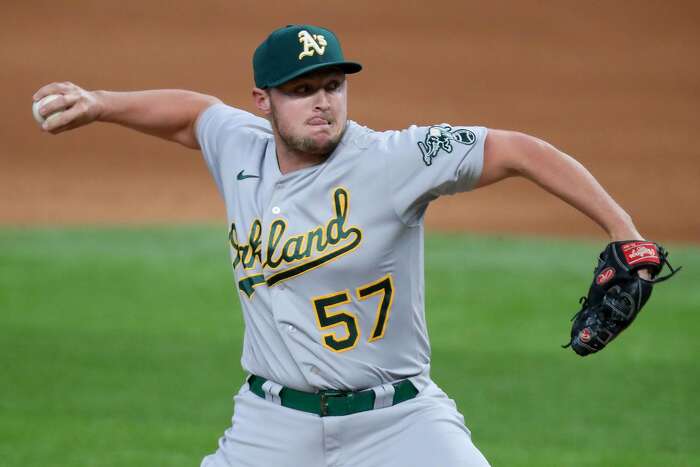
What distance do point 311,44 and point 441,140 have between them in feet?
1.99

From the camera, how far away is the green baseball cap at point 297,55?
4445 mm

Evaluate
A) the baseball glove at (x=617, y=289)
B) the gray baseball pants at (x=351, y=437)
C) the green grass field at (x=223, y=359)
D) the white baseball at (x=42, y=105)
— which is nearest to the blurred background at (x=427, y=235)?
the green grass field at (x=223, y=359)

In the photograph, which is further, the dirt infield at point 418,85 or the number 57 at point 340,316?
the dirt infield at point 418,85

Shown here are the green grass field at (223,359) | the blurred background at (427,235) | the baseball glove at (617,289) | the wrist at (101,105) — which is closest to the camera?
the baseball glove at (617,289)

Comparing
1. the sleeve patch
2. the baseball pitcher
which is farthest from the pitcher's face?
the sleeve patch

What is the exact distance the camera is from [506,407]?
8273 mm

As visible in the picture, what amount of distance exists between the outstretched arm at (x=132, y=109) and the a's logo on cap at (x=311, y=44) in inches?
31.1

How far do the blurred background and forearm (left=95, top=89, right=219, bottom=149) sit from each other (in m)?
2.62

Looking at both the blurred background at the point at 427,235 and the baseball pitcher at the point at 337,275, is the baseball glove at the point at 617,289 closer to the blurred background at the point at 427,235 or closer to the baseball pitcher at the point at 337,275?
the baseball pitcher at the point at 337,275

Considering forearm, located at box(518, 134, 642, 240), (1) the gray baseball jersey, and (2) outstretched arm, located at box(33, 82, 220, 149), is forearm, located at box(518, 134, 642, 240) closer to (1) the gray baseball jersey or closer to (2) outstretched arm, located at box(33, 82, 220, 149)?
(1) the gray baseball jersey

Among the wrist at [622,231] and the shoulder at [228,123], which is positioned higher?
the shoulder at [228,123]

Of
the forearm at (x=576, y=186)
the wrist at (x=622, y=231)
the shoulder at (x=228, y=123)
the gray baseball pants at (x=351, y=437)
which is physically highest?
the shoulder at (x=228, y=123)

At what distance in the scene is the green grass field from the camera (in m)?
7.49

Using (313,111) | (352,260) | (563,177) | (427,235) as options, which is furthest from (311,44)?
(427,235)
